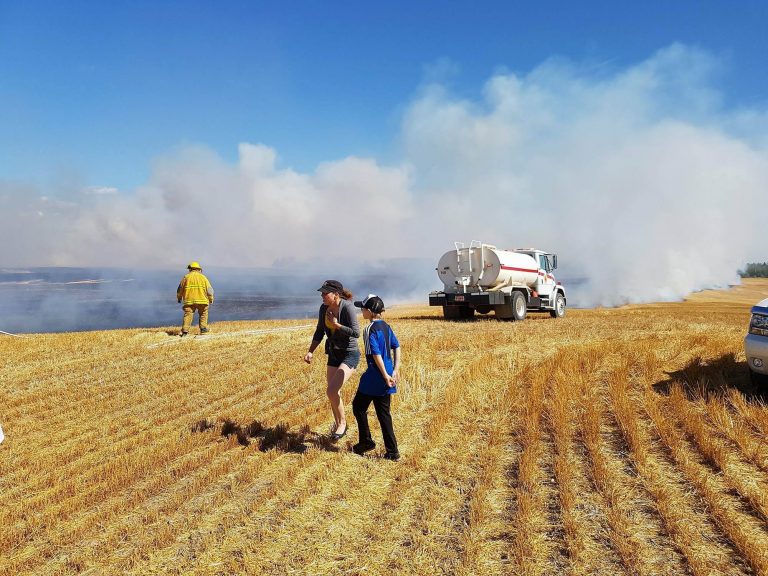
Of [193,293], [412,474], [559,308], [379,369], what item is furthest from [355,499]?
[559,308]

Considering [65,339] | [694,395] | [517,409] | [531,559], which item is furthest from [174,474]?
[65,339]

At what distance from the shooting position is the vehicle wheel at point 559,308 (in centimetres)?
2373

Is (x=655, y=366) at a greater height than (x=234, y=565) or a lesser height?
greater

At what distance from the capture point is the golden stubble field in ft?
13.2

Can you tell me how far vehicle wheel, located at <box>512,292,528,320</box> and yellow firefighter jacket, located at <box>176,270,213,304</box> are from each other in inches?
474

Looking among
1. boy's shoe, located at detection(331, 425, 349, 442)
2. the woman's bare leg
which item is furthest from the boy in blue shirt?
boy's shoe, located at detection(331, 425, 349, 442)

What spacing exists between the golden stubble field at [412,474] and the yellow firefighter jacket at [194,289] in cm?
561

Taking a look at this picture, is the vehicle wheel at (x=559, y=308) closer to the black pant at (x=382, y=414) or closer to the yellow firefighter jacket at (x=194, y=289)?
the yellow firefighter jacket at (x=194, y=289)

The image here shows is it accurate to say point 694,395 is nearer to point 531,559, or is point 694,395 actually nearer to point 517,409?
point 517,409

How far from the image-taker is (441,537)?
14.0 ft

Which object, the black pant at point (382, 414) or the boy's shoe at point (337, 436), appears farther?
the boy's shoe at point (337, 436)

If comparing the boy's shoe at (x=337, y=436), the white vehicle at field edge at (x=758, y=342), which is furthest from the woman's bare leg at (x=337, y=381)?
the white vehicle at field edge at (x=758, y=342)

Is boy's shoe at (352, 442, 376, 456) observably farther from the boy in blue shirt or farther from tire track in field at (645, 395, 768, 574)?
tire track in field at (645, 395, 768, 574)

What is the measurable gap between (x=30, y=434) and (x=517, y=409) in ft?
24.0
